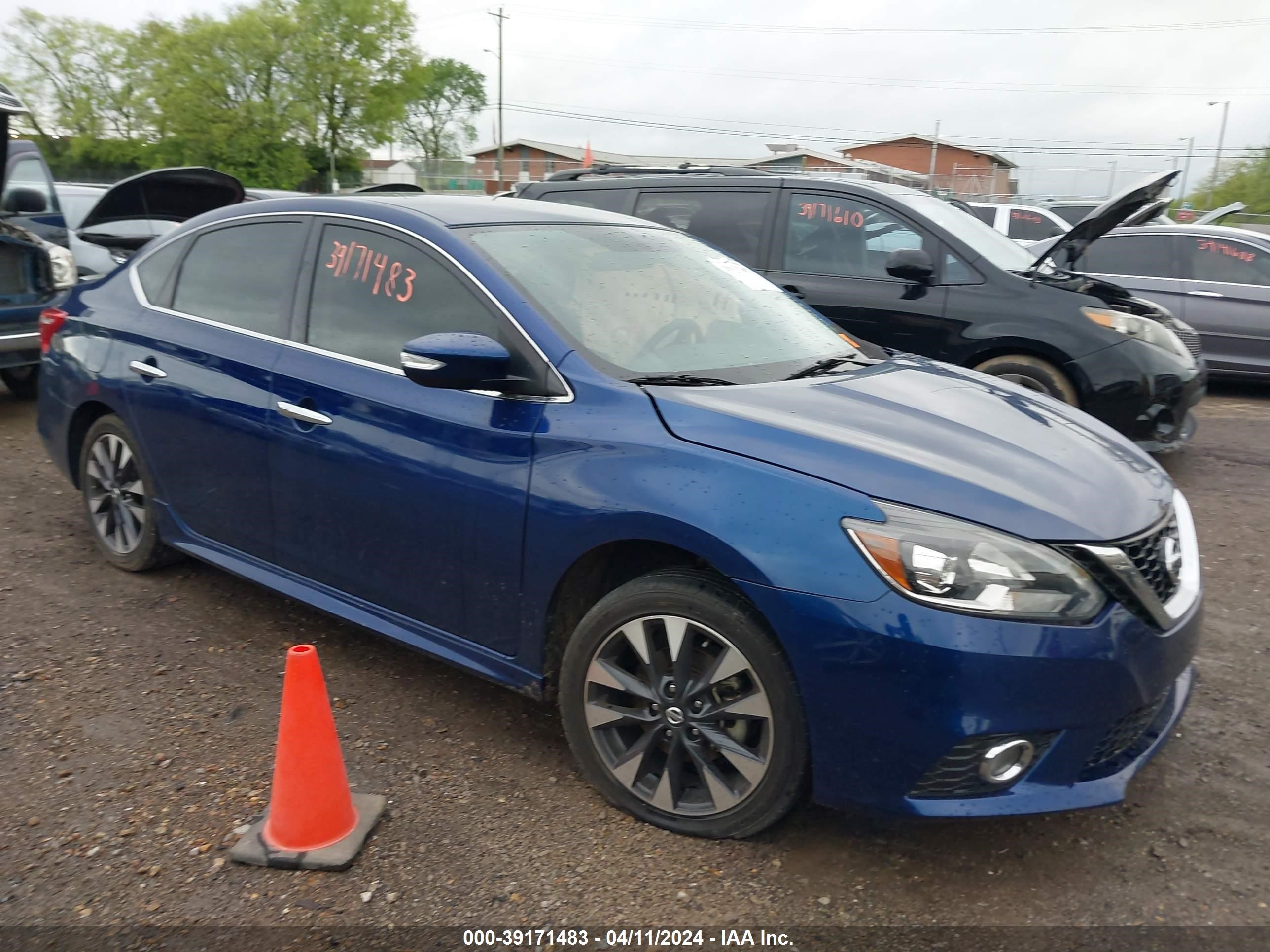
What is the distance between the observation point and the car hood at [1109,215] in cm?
614

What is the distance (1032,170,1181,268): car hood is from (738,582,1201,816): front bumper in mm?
4391

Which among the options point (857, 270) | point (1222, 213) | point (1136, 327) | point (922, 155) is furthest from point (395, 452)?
point (922, 155)

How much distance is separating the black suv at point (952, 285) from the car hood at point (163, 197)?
9.03 feet

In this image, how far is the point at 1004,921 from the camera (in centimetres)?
243

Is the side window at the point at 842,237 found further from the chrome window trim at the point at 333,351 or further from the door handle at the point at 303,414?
the door handle at the point at 303,414

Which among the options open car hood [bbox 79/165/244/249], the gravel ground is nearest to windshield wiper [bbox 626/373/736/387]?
the gravel ground

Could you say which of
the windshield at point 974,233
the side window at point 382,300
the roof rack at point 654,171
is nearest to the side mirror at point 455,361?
the side window at point 382,300

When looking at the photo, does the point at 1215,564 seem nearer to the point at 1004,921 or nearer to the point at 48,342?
the point at 1004,921

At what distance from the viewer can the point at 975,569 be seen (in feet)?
7.66

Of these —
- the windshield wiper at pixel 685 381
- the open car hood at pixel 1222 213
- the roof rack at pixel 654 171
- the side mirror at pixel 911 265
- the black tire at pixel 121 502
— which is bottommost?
the black tire at pixel 121 502

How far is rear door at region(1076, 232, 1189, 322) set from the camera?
29.9 feet

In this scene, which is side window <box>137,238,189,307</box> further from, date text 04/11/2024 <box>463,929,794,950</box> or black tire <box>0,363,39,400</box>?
black tire <box>0,363,39,400</box>

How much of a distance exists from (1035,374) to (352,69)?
56814mm

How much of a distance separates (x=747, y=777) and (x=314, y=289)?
86.7 inches
